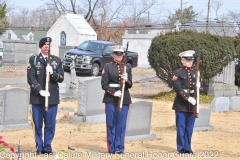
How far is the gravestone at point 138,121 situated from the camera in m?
10.6

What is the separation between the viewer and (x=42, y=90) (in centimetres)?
836

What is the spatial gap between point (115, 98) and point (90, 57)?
18.5m

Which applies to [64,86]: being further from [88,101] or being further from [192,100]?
[192,100]

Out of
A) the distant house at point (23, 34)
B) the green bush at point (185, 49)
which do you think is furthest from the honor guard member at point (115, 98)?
the distant house at point (23, 34)

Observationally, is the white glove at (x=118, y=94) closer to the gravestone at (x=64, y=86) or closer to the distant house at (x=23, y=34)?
the gravestone at (x=64, y=86)

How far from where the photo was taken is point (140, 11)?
6825 centimetres

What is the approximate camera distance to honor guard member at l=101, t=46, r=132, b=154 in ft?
28.7

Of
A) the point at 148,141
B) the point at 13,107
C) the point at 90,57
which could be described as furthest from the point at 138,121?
the point at 90,57

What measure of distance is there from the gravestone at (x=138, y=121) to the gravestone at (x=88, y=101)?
8.21 ft

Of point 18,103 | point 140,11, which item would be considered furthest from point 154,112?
point 140,11

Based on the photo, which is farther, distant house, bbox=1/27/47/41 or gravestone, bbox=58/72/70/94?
distant house, bbox=1/27/47/41

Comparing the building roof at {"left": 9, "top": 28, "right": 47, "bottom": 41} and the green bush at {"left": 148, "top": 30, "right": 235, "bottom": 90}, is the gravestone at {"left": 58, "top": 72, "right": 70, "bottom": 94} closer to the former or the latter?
the green bush at {"left": 148, "top": 30, "right": 235, "bottom": 90}

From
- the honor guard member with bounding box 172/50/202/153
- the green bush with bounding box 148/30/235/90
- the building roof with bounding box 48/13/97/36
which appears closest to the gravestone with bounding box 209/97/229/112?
the green bush with bounding box 148/30/235/90

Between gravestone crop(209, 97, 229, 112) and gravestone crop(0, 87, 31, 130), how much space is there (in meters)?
6.68
